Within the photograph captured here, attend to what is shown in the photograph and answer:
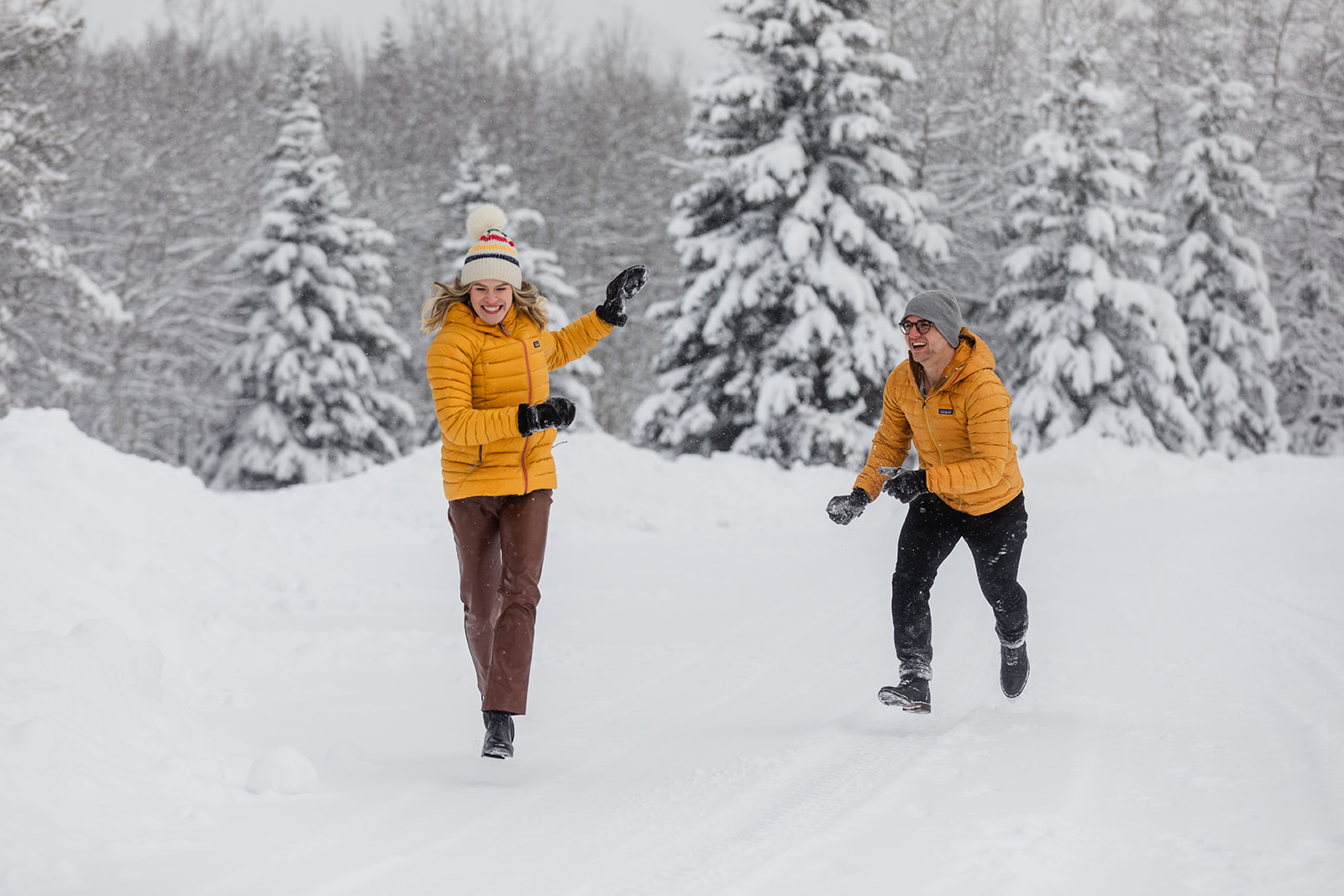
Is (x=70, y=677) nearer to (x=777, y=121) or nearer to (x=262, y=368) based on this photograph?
(x=777, y=121)

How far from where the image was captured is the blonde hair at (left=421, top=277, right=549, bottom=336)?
423 centimetres

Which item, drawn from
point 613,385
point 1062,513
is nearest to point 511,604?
point 1062,513

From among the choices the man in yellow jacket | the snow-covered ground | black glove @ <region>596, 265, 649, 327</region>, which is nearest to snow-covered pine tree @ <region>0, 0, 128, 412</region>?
the snow-covered ground

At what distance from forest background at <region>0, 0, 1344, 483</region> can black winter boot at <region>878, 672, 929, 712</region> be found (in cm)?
1524

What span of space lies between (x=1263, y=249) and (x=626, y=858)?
91.5ft

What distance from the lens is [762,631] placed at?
6672 millimetres

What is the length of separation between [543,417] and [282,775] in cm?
138

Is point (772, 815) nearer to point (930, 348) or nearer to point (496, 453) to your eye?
point (496, 453)

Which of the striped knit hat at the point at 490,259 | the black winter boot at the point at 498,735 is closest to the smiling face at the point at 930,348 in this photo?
the striped knit hat at the point at 490,259

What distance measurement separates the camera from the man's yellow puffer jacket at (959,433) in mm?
4133

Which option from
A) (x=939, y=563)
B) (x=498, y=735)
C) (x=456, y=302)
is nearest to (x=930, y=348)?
(x=939, y=563)

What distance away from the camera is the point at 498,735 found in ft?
13.1

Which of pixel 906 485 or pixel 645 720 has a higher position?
pixel 906 485

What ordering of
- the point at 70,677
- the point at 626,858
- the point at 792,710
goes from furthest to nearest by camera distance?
1. the point at 792,710
2. the point at 70,677
3. the point at 626,858
